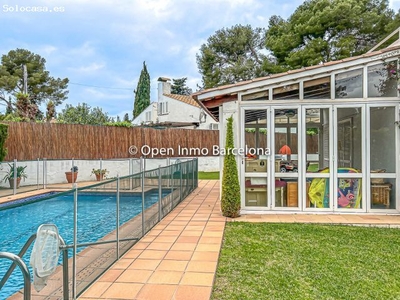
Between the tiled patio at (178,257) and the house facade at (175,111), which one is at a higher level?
the house facade at (175,111)

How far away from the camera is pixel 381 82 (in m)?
7.34

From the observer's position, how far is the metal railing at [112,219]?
3.43 metres

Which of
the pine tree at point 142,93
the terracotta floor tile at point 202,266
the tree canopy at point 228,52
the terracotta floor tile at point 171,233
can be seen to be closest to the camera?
the terracotta floor tile at point 202,266

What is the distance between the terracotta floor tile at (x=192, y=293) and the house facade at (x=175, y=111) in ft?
65.2

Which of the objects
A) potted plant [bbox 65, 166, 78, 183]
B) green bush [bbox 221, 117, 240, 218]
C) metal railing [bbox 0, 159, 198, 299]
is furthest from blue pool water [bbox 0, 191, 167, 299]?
potted plant [bbox 65, 166, 78, 183]

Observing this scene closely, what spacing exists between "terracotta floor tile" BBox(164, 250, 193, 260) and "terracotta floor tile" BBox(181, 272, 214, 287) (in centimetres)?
61

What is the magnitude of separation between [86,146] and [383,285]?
46.0 feet

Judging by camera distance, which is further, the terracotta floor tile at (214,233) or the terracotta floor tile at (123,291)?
the terracotta floor tile at (214,233)

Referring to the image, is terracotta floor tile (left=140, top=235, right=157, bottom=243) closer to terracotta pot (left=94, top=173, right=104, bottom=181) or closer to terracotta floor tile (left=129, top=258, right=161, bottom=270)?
terracotta floor tile (left=129, top=258, right=161, bottom=270)

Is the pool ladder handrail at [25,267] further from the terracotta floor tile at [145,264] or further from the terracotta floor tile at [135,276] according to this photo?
the terracotta floor tile at [145,264]

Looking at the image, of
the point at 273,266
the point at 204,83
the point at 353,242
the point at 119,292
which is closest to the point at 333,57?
the point at 204,83

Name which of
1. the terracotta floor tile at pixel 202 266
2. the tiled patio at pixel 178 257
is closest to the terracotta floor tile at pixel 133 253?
the tiled patio at pixel 178 257

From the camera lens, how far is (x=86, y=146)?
15.2 metres

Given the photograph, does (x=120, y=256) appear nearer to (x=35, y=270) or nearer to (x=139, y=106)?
(x=35, y=270)
